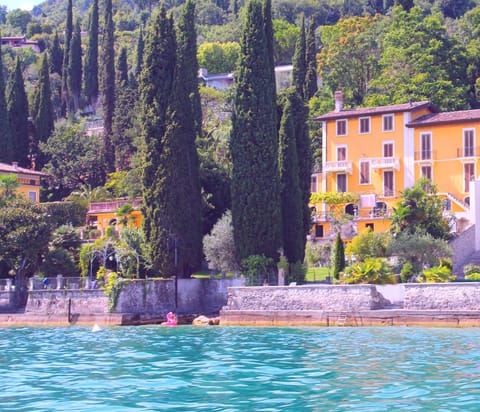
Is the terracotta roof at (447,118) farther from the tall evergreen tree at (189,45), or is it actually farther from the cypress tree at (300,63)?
the tall evergreen tree at (189,45)

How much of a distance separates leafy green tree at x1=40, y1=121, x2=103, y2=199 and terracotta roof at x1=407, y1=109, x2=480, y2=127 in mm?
26818

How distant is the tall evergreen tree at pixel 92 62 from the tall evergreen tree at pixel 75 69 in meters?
1.34

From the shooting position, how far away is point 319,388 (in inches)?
627

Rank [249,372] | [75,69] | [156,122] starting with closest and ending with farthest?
1. [249,372]
2. [156,122]
3. [75,69]

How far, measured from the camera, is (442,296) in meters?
31.3

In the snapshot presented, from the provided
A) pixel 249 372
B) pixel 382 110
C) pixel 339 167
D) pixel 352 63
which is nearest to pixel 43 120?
pixel 352 63

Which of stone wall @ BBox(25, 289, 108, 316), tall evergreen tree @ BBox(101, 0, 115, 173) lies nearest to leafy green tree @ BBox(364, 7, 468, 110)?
tall evergreen tree @ BBox(101, 0, 115, 173)

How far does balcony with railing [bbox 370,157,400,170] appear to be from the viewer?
53.7 meters

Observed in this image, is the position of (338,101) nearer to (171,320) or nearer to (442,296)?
(171,320)

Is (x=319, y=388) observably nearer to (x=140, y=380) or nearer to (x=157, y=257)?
(x=140, y=380)

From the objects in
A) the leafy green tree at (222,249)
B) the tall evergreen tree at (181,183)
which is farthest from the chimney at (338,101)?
the leafy green tree at (222,249)

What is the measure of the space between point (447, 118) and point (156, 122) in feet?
66.0

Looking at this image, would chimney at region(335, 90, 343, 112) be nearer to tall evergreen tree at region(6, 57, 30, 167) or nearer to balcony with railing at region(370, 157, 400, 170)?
balcony with railing at region(370, 157, 400, 170)

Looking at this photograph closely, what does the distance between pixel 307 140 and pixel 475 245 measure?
10.1 metres
